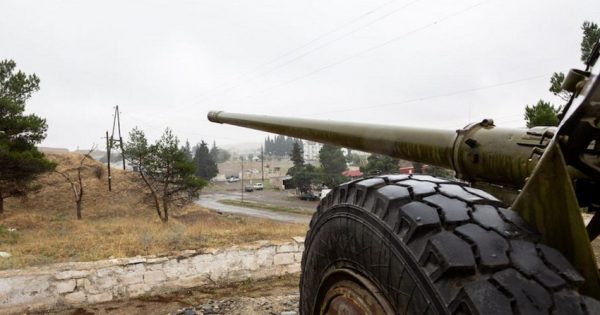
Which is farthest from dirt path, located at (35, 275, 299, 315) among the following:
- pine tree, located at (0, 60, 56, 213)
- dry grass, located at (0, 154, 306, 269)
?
pine tree, located at (0, 60, 56, 213)

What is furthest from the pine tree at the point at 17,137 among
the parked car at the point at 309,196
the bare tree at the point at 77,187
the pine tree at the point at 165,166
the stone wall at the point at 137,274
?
the parked car at the point at 309,196

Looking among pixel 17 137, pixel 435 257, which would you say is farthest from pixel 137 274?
pixel 17 137

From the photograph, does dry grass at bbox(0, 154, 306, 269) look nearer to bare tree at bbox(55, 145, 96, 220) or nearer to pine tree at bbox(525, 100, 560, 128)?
bare tree at bbox(55, 145, 96, 220)

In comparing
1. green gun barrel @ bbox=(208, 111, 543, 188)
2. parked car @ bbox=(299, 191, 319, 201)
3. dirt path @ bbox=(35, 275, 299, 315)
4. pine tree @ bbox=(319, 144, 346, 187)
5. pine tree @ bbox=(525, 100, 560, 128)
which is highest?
pine tree @ bbox=(525, 100, 560, 128)

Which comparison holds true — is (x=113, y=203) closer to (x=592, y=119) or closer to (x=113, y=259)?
(x=113, y=259)

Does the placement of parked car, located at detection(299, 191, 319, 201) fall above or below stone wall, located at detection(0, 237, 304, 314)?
below

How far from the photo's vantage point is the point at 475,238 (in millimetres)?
1210

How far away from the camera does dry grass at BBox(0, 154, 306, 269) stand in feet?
31.2

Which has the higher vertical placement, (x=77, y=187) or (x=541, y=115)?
(x=541, y=115)

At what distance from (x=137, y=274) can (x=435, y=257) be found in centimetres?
799

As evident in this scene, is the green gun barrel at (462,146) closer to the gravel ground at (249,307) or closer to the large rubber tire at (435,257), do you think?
the large rubber tire at (435,257)

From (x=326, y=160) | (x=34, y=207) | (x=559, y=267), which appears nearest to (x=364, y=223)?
(x=559, y=267)

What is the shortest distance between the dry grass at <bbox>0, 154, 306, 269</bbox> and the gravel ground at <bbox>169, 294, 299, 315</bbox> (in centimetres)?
277

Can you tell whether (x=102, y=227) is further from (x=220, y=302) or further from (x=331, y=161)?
(x=331, y=161)
